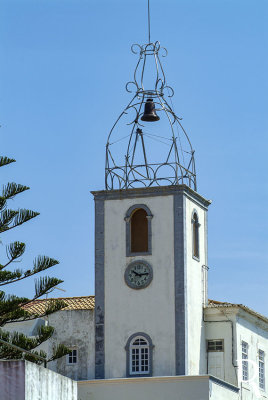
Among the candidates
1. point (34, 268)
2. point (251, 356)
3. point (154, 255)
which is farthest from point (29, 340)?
point (251, 356)

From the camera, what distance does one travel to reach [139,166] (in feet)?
126

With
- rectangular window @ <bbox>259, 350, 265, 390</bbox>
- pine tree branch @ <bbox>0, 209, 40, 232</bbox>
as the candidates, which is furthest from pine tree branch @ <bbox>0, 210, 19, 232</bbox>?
rectangular window @ <bbox>259, 350, 265, 390</bbox>

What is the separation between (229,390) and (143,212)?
5.98 meters

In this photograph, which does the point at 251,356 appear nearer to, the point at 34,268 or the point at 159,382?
the point at 159,382

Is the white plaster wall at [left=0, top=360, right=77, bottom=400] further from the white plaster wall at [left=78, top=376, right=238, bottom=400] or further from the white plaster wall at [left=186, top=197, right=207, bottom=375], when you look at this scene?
the white plaster wall at [left=186, top=197, right=207, bottom=375]

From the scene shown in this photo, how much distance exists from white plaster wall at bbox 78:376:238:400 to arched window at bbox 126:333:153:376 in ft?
2.31

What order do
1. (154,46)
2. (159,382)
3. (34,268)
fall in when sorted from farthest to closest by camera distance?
1. (154,46)
2. (159,382)
3. (34,268)

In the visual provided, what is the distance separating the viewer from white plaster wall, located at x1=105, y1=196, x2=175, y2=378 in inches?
1478

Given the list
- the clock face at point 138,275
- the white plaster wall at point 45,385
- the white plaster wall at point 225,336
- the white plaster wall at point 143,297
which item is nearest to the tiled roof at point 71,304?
the white plaster wall at point 143,297

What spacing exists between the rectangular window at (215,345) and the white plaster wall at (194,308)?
0.76 ft

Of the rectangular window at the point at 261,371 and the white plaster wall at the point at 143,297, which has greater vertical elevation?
the white plaster wall at the point at 143,297

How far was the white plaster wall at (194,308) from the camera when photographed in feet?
124

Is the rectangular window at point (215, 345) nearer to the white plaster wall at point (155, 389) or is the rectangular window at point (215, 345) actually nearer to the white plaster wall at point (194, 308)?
the white plaster wall at point (194, 308)

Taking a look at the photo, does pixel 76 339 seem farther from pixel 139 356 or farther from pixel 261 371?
pixel 261 371
